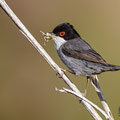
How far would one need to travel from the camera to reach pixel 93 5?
28.6 ft

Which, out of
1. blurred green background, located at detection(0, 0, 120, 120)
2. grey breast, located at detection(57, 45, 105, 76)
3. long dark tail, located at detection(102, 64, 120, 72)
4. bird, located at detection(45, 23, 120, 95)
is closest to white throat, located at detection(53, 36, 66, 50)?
bird, located at detection(45, 23, 120, 95)

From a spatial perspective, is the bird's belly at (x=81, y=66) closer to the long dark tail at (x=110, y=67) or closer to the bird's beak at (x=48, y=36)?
the long dark tail at (x=110, y=67)

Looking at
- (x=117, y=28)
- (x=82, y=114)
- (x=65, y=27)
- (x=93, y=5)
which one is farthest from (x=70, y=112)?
(x=93, y=5)

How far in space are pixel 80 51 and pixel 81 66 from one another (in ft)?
0.74

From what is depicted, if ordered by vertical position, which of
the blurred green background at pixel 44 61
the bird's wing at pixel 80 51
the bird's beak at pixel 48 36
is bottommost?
the blurred green background at pixel 44 61

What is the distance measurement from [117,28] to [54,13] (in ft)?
4.93

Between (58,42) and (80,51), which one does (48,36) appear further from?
(80,51)

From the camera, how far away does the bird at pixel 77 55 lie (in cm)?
481

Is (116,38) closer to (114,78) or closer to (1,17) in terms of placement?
(114,78)

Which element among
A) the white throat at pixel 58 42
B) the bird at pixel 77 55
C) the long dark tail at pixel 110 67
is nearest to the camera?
the long dark tail at pixel 110 67

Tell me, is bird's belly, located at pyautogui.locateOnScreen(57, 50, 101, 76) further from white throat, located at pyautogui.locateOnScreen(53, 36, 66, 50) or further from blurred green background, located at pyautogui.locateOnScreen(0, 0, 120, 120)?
blurred green background, located at pyautogui.locateOnScreen(0, 0, 120, 120)

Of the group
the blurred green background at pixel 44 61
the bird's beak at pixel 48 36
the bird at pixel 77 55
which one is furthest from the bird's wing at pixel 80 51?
the blurred green background at pixel 44 61

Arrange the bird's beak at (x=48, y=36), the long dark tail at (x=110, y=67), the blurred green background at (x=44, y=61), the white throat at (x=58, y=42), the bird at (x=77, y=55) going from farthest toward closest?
the blurred green background at (x=44, y=61) → the white throat at (x=58, y=42) → the bird's beak at (x=48, y=36) → the bird at (x=77, y=55) → the long dark tail at (x=110, y=67)

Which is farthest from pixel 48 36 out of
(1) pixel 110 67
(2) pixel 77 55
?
(1) pixel 110 67
